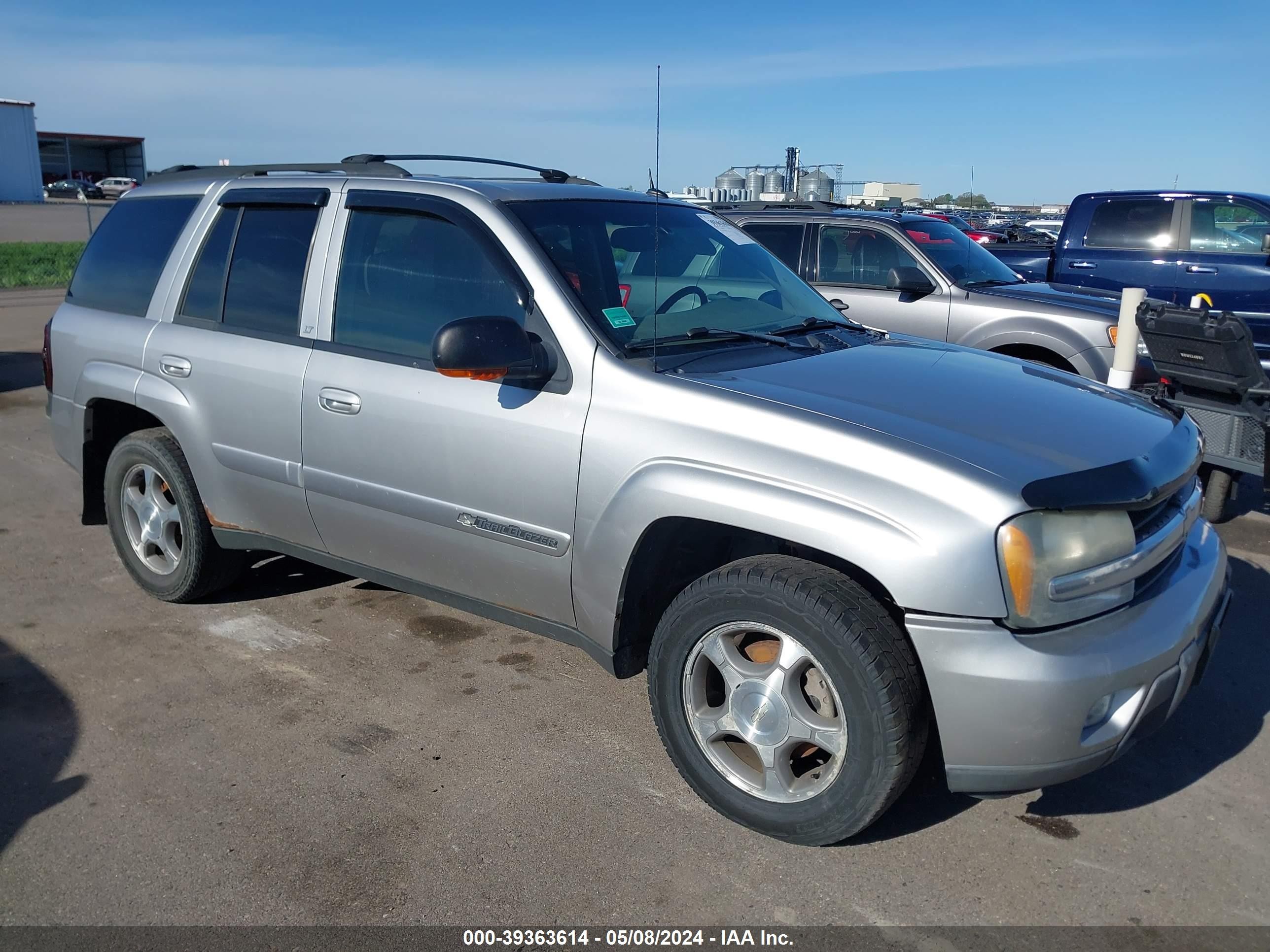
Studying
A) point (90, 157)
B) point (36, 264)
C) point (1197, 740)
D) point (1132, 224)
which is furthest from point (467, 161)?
point (90, 157)

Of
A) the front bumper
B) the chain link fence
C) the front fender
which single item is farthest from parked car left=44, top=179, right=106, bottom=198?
the front bumper

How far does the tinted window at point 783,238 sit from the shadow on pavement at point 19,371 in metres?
6.59

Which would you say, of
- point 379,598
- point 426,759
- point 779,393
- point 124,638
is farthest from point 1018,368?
point 124,638

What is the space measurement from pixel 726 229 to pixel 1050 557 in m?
2.35

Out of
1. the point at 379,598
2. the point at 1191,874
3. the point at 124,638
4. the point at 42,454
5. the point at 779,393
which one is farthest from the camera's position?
the point at 42,454

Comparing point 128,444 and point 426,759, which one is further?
point 128,444

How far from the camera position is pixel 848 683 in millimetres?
2734

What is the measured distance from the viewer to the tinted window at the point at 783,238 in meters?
8.62

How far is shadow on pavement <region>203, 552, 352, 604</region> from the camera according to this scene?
4926 millimetres

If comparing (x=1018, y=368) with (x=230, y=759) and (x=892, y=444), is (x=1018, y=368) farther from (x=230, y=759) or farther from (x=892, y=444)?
(x=230, y=759)

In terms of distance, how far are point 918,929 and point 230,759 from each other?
2205mm

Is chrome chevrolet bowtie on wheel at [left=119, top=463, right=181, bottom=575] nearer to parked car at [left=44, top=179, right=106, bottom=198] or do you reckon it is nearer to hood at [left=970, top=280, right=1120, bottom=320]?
hood at [left=970, top=280, right=1120, bottom=320]

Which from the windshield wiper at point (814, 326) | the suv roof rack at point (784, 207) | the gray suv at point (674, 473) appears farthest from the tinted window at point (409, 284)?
the suv roof rack at point (784, 207)

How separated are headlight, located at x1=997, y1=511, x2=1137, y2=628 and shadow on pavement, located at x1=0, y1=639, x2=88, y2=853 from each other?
2.85 m
